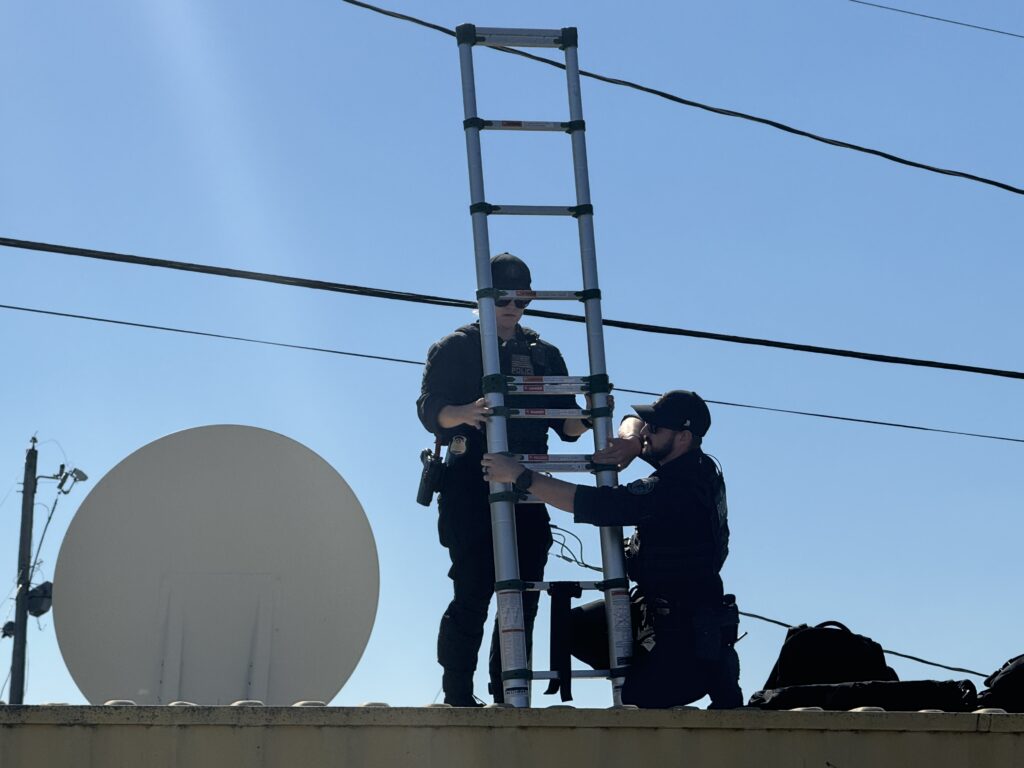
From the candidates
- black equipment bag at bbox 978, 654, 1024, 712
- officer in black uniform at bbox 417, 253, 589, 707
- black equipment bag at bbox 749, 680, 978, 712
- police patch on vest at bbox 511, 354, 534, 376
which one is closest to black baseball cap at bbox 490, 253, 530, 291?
officer in black uniform at bbox 417, 253, 589, 707

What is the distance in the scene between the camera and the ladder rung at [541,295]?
6.82 m

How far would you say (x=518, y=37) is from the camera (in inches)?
288

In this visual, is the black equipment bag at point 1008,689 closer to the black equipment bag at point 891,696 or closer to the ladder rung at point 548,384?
the black equipment bag at point 891,696

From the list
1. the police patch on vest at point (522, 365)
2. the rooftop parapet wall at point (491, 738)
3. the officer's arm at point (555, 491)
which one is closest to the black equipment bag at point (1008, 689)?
the rooftop parapet wall at point (491, 738)

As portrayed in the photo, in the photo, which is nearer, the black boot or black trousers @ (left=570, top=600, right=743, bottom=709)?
black trousers @ (left=570, top=600, right=743, bottom=709)

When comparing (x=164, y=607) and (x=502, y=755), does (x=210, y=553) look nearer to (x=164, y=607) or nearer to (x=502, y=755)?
(x=164, y=607)

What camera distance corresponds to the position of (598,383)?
22.2 feet

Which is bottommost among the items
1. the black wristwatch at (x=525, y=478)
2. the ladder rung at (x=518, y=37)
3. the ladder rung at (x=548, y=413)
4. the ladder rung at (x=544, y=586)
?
the ladder rung at (x=544, y=586)

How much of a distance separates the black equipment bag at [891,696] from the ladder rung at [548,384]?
72.1 inches

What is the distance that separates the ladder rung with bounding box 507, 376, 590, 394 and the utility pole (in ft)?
63.2

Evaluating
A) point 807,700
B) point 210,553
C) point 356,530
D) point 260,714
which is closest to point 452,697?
point 356,530

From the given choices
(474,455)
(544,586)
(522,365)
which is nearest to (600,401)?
(522,365)

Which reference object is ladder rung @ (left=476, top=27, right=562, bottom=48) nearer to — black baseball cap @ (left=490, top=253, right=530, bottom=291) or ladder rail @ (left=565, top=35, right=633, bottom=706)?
ladder rail @ (left=565, top=35, right=633, bottom=706)

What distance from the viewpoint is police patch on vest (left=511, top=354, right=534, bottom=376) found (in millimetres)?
6949
